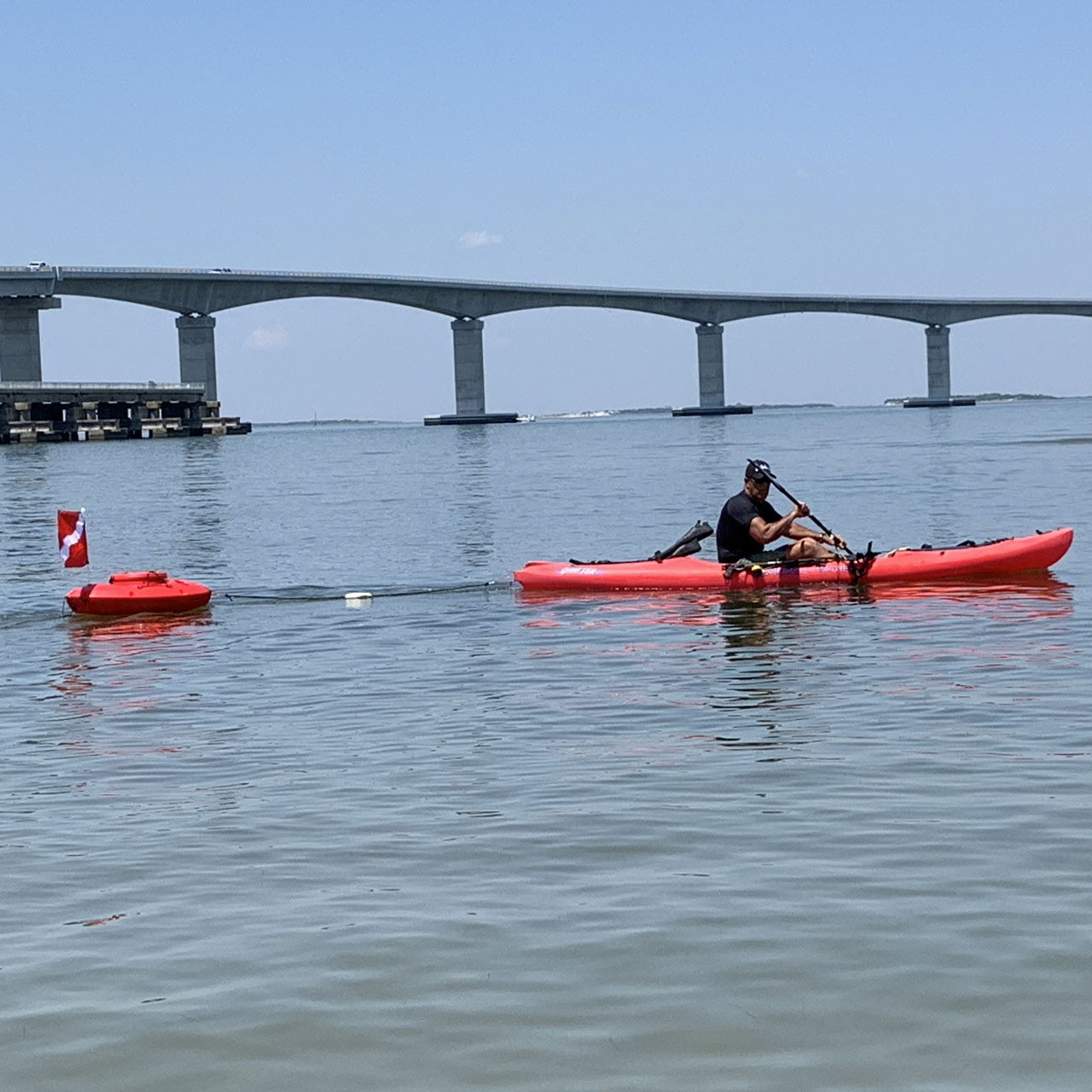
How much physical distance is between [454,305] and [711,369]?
24009mm

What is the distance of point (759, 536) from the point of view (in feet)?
54.4

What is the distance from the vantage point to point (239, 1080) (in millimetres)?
4785

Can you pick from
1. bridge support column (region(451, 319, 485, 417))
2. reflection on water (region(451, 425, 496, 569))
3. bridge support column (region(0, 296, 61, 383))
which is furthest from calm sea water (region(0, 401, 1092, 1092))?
bridge support column (region(451, 319, 485, 417))

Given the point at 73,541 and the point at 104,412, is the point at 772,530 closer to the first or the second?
the point at 73,541

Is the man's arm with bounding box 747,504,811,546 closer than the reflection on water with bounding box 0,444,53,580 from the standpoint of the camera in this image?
Yes

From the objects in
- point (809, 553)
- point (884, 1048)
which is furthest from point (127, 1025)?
point (809, 553)

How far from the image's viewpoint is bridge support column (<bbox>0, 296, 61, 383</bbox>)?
98250 mm

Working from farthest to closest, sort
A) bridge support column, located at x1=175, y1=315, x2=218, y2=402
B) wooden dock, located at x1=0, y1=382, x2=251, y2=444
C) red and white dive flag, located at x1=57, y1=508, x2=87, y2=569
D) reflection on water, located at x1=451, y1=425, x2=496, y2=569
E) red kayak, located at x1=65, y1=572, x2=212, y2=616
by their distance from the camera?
bridge support column, located at x1=175, y1=315, x2=218, y2=402, wooden dock, located at x1=0, y1=382, x2=251, y2=444, reflection on water, located at x1=451, y1=425, x2=496, y2=569, red and white dive flag, located at x1=57, y1=508, x2=87, y2=569, red kayak, located at x1=65, y1=572, x2=212, y2=616

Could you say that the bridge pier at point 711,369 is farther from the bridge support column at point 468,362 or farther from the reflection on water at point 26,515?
the reflection on water at point 26,515

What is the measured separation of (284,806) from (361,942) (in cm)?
216

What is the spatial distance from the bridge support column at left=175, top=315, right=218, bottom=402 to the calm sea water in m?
90.0

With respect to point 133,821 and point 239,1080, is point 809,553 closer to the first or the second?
point 133,821

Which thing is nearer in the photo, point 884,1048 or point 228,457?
point 884,1048

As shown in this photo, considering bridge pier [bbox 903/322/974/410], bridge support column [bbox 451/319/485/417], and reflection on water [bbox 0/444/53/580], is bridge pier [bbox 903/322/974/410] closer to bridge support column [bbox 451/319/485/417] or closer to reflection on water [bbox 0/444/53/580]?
bridge support column [bbox 451/319/485/417]
